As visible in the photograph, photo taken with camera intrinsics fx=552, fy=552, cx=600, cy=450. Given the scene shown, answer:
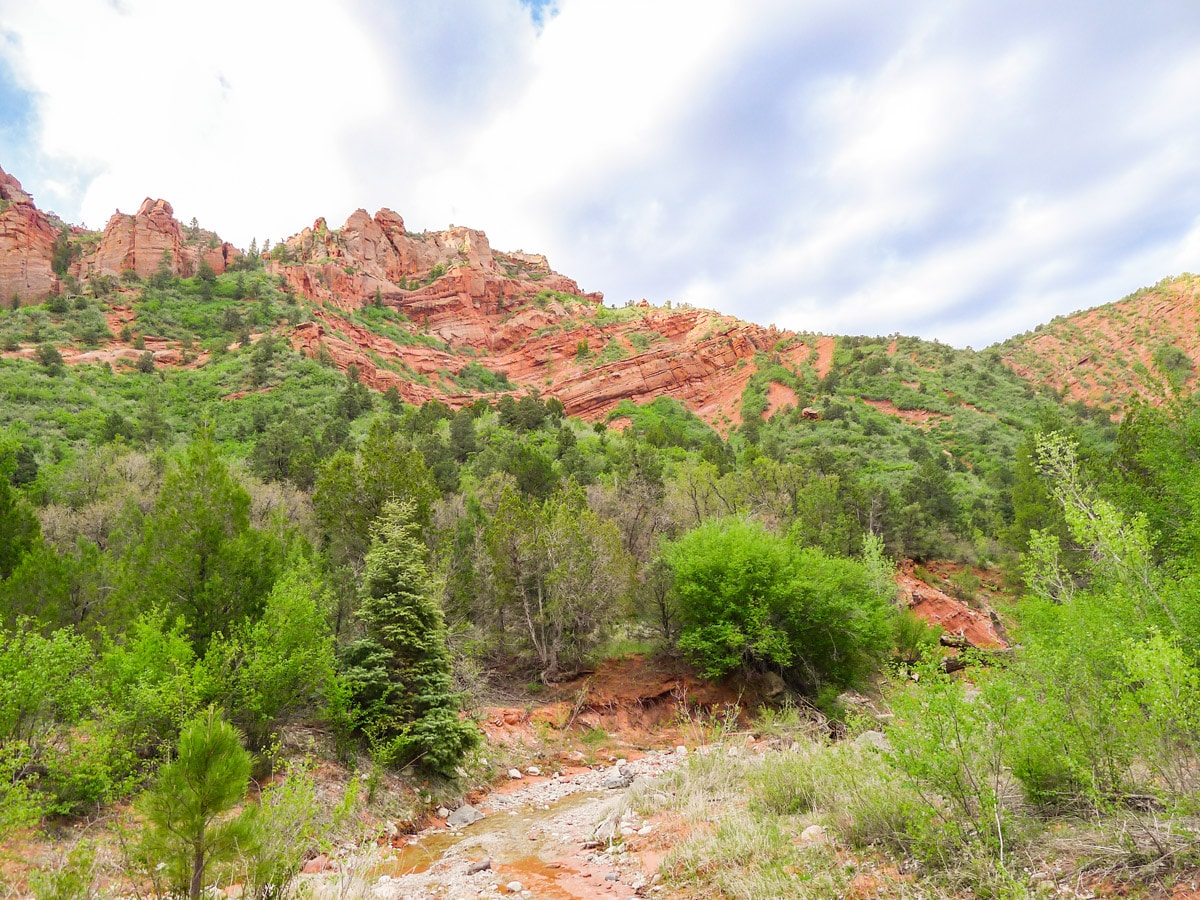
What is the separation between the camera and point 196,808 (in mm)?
4102

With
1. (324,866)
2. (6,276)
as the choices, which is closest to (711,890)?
(324,866)

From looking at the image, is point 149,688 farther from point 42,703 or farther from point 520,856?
point 520,856

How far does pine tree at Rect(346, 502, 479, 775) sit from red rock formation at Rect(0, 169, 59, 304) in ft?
249

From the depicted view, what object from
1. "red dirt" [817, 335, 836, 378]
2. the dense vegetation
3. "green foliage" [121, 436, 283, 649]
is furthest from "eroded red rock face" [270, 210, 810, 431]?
"green foliage" [121, 436, 283, 649]

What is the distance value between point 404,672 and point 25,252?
83451mm

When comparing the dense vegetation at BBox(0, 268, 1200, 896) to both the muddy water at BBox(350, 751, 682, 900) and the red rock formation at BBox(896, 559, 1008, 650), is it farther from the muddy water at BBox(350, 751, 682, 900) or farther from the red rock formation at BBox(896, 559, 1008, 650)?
the red rock formation at BBox(896, 559, 1008, 650)

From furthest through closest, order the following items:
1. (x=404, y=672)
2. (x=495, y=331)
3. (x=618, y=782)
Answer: (x=495, y=331), (x=618, y=782), (x=404, y=672)

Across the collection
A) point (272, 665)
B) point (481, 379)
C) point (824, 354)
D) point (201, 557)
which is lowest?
point (272, 665)

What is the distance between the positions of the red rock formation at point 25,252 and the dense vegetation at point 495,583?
40.5 feet

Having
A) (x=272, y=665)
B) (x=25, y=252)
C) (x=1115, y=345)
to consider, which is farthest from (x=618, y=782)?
(x=1115, y=345)

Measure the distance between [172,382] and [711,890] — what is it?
55.8 metres

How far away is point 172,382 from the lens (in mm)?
46312

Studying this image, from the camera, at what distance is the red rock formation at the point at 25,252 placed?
59816 mm

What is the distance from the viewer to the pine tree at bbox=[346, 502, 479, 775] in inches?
468
